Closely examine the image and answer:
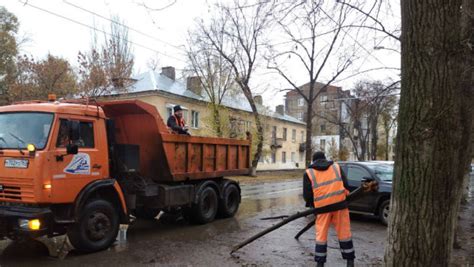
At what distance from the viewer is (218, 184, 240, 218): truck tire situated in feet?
36.1

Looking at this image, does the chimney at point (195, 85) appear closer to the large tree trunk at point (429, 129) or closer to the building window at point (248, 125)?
the building window at point (248, 125)

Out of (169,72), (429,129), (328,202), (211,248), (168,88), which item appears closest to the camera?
(429,129)

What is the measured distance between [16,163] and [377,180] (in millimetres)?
7814

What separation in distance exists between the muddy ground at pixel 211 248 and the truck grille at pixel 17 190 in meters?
0.95

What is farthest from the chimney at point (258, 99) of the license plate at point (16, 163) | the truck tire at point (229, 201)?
the license plate at point (16, 163)

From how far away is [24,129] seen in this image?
6840mm

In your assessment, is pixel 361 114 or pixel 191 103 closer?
pixel 191 103

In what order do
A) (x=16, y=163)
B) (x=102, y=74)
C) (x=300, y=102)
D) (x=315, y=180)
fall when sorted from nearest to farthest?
(x=315, y=180) → (x=16, y=163) → (x=102, y=74) → (x=300, y=102)

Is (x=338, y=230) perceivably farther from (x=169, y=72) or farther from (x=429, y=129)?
(x=169, y=72)

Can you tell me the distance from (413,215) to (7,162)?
5787mm

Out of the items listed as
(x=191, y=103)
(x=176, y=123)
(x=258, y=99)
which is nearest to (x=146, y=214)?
(x=176, y=123)

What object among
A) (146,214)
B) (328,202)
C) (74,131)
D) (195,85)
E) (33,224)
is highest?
(195,85)

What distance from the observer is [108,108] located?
8.62m

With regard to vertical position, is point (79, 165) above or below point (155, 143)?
below
